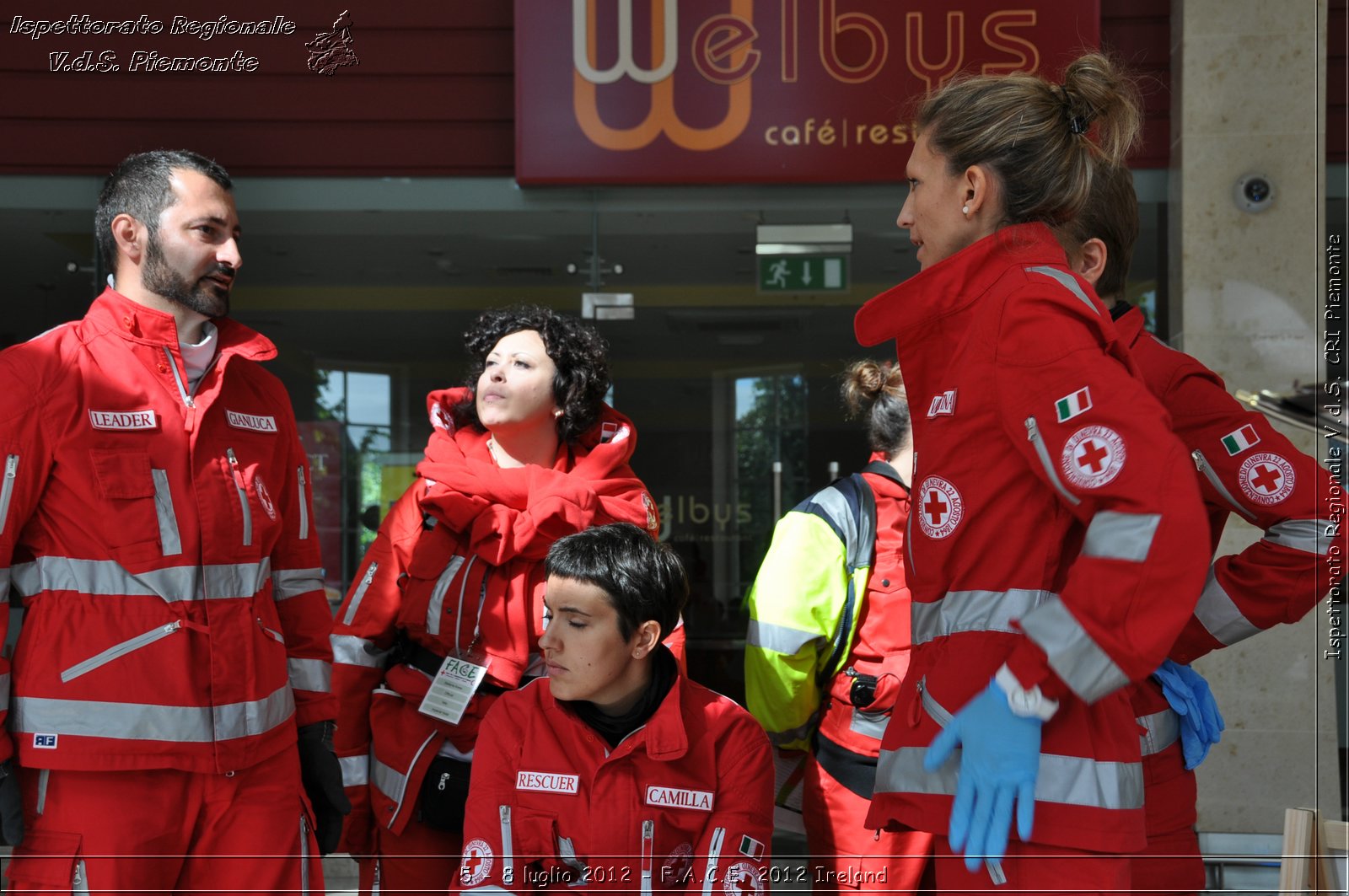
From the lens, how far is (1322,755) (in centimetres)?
470

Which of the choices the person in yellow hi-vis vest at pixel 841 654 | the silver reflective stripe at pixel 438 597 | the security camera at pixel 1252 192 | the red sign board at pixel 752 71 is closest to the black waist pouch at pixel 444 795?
the silver reflective stripe at pixel 438 597

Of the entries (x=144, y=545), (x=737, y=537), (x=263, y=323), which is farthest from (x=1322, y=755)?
(x=263, y=323)

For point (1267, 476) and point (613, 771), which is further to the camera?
point (613, 771)

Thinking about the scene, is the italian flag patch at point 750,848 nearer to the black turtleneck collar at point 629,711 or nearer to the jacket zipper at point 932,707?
the black turtleneck collar at point 629,711

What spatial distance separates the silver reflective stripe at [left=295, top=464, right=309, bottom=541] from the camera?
115 inches

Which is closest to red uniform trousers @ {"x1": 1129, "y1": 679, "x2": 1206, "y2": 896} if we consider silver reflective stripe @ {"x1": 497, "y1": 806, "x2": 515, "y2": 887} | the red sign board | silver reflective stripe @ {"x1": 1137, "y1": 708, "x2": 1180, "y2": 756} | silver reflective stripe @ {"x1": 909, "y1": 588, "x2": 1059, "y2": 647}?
silver reflective stripe @ {"x1": 1137, "y1": 708, "x2": 1180, "y2": 756}

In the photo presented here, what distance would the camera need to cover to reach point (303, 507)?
2.93 metres

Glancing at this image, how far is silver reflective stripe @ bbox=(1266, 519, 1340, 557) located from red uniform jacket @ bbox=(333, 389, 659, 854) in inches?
65.0

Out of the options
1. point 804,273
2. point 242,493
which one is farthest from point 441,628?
point 804,273

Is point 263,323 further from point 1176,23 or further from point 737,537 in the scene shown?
point 1176,23

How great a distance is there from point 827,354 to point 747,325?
0.36 metres

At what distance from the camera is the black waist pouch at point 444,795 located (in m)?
3.08

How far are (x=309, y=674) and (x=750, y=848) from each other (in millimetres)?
1085

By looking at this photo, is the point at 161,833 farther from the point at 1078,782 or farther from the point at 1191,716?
the point at 1191,716
